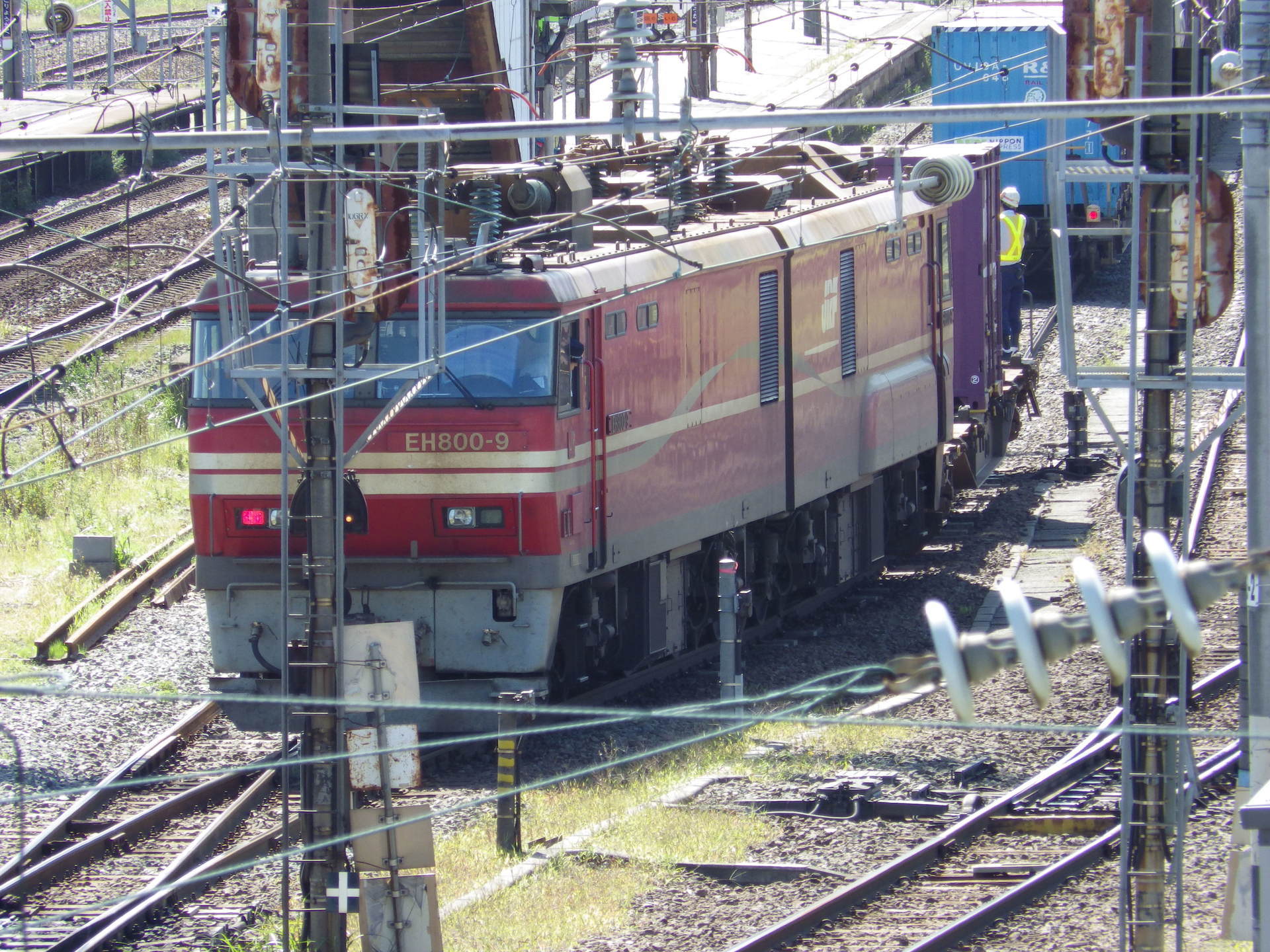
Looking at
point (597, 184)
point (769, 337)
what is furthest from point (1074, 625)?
point (597, 184)

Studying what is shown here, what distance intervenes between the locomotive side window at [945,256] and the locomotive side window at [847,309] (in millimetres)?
2512

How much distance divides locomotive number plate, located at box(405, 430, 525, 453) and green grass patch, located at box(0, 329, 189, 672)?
13.6 feet

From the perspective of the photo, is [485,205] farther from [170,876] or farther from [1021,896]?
[1021,896]

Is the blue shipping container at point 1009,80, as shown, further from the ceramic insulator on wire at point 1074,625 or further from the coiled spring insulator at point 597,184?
the ceramic insulator on wire at point 1074,625

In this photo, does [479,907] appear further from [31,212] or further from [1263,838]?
[31,212]

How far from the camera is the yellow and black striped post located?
36.4 ft

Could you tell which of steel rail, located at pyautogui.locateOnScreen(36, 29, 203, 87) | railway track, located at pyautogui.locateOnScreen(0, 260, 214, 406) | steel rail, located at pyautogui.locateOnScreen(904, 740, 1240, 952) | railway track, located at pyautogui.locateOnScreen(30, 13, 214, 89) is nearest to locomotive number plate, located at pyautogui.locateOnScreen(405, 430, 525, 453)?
steel rail, located at pyautogui.locateOnScreen(904, 740, 1240, 952)

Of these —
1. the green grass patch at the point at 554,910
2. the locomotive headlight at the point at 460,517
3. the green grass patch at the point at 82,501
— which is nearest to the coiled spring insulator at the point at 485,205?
the locomotive headlight at the point at 460,517

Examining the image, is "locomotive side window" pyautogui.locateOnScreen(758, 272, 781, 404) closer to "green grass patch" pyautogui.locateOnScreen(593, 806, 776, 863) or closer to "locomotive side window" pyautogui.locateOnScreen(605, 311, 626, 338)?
"locomotive side window" pyautogui.locateOnScreen(605, 311, 626, 338)

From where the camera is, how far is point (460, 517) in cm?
1298

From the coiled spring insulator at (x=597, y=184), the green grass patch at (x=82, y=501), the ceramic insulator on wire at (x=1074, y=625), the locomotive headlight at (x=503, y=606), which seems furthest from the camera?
the green grass patch at (x=82, y=501)

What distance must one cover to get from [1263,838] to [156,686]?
9010 millimetres

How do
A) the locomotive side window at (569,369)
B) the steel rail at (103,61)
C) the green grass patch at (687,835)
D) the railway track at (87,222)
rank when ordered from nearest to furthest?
the green grass patch at (687,835), the locomotive side window at (569,369), the railway track at (87,222), the steel rail at (103,61)

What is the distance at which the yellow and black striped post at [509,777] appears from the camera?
11.1 meters
